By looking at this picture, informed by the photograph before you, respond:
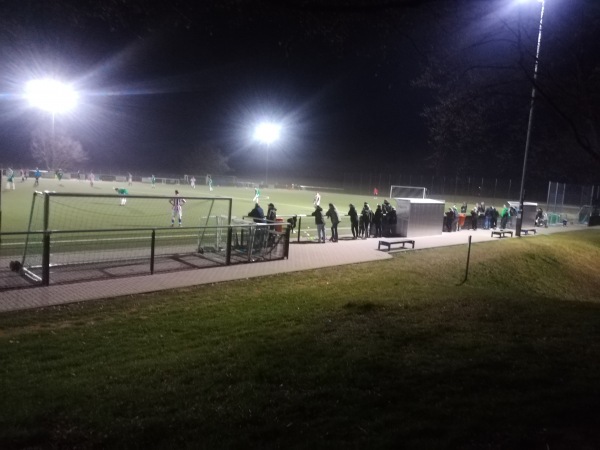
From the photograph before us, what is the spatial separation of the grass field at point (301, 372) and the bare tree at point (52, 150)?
2649 inches

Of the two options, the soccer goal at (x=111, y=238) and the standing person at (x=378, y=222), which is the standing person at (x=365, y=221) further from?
the soccer goal at (x=111, y=238)

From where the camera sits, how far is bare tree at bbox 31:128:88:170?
69062 millimetres

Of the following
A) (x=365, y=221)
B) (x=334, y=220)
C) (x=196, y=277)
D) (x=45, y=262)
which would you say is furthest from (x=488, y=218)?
(x=45, y=262)

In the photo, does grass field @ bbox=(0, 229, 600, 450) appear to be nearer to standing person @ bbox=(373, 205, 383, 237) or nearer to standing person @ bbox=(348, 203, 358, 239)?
standing person @ bbox=(348, 203, 358, 239)

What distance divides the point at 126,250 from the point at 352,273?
701 cm

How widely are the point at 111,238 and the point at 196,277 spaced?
6130mm

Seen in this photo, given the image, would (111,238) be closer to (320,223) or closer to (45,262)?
(45,262)

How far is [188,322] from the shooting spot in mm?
8047

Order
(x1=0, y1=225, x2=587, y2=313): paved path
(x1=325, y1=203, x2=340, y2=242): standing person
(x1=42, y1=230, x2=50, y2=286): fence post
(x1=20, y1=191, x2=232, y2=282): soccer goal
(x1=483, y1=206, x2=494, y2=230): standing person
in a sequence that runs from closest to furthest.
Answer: (x1=0, y1=225, x2=587, y2=313): paved path < (x1=42, y1=230, x2=50, y2=286): fence post < (x1=20, y1=191, x2=232, y2=282): soccer goal < (x1=325, y1=203, x2=340, y2=242): standing person < (x1=483, y1=206, x2=494, y2=230): standing person

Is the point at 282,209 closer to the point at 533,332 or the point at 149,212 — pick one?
the point at 149,212

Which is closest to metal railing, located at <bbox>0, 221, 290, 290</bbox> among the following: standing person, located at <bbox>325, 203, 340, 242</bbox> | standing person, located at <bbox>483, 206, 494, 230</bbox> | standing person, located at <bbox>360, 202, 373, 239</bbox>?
standing person, located at <bbox>325, 203, 340, 242</bbox>

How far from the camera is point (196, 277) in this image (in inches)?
464

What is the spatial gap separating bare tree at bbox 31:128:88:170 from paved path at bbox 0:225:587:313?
2397 inches

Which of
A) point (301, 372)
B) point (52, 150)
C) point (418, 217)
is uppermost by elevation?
point (52, 150)
